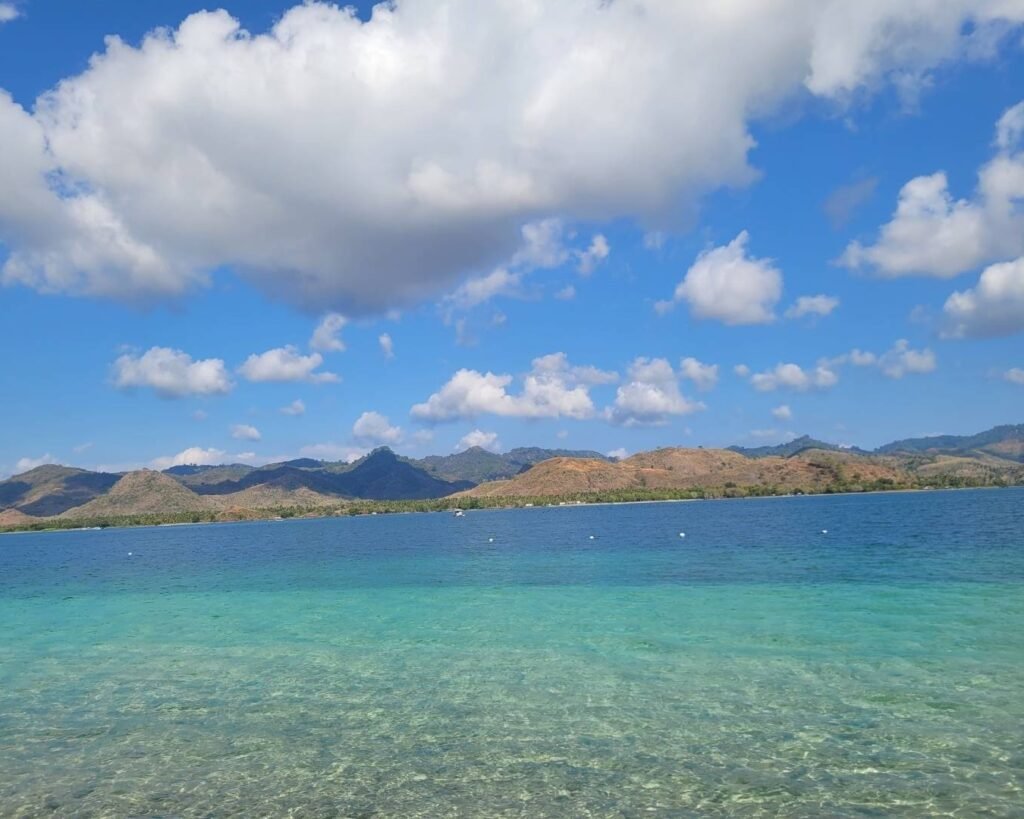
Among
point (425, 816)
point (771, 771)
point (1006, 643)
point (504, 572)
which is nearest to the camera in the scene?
point (425, 816)

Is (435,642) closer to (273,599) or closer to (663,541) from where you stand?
(273,599)

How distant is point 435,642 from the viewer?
30172 mm

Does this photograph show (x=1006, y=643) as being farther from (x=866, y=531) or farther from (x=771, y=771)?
(x=866, y=531)

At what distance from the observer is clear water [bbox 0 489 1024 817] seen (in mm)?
14156

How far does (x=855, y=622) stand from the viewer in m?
29.9

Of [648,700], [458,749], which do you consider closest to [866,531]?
[648,700]

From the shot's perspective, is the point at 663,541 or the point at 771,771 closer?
the point at 771,771

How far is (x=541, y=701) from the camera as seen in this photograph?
20.5 meters

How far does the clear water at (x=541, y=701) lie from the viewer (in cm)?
1416

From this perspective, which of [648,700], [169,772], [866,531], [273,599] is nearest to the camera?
[169,772]

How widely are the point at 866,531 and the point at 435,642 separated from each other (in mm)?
70925

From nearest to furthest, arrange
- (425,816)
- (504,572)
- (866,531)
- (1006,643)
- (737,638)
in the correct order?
(425,816) < (1006,643) < (737,638) < (504,572) < (866,531)

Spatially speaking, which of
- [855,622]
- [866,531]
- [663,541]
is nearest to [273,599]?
[855,622]

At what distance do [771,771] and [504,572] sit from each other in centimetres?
4553
